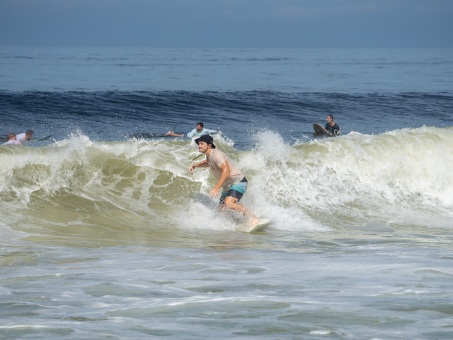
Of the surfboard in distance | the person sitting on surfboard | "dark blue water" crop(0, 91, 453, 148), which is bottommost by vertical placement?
the person sitting on surfboard

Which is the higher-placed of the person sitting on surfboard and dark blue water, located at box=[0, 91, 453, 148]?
dark blue water, located at box=[0, 91, 453, 148]

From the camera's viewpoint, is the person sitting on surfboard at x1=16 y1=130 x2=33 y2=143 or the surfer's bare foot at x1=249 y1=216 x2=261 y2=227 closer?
the surfer's bare foot at x1=249 y1=216 x2=261 y2=227

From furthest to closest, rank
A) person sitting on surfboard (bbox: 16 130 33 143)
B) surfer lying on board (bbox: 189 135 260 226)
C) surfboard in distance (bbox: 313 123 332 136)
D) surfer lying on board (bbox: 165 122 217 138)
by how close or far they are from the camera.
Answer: surfboard in distance (bbox: 313 123 332 136), surfer lying on board (bbox: 165 122 217 138), person sitting on surfboard (bbox: 16 130 33 143), surfer lying on board (bbox: 189 135 260 226)

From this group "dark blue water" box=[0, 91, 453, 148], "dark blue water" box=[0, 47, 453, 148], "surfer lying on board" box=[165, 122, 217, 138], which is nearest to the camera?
"surfer lying on board" box=[165, 122, 217, 138]

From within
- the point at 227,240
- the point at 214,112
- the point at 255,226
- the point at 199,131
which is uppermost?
the point at 214,112

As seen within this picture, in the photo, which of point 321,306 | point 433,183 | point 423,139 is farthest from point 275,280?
point 423,139

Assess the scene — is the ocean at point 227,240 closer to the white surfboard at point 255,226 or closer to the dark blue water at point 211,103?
the white surfboard at point 255,226

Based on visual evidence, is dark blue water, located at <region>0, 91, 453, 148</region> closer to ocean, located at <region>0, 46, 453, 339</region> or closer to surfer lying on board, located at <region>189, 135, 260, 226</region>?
ocean, located at <region>0, 46, 453, 339</region>

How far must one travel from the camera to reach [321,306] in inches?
269

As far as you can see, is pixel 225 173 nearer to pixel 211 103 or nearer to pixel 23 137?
pixel 23 137

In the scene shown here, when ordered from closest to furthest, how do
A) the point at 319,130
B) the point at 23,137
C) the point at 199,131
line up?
the point at 23,137 < the point at 199,131 < the point at 319,130

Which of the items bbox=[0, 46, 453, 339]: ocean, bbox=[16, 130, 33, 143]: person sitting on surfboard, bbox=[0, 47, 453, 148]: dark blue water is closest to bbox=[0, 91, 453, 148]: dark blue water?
bbox=[0, 47, 453, 148]: dark blue water

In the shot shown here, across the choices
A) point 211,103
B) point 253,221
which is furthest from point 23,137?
point 211,103

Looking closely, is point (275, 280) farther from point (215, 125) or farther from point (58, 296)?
point (215, 125)
